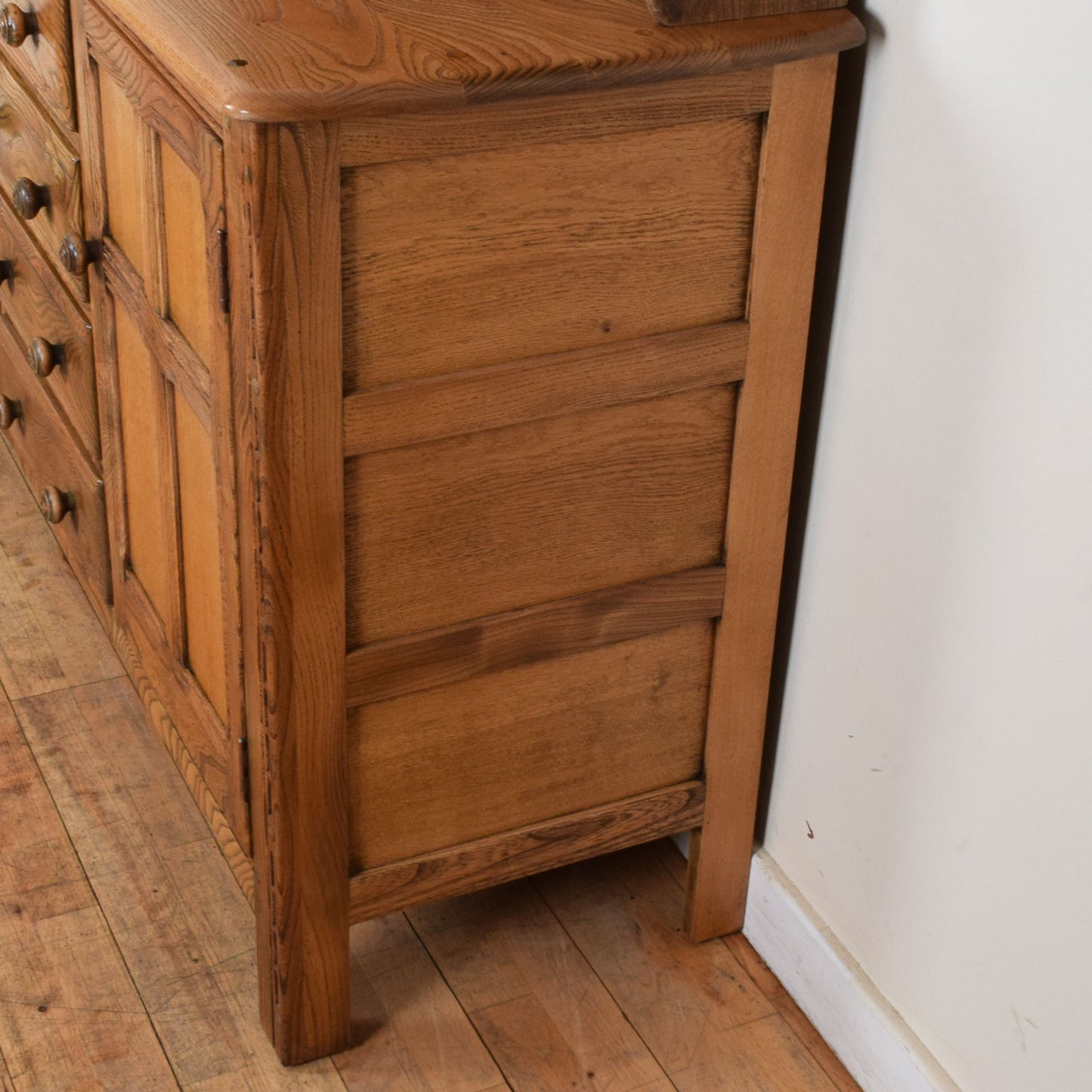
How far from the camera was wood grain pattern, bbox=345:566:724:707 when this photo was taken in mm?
1427

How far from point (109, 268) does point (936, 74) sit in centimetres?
84

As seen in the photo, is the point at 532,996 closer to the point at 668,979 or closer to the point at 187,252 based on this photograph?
the point at 668,979

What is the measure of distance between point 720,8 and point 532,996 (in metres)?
1.00

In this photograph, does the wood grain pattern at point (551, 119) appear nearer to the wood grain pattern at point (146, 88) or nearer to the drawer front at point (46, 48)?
the wood grain pattern at point (146, 88)

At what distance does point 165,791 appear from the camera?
1929 millimetres

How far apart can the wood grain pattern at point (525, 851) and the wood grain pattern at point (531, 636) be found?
20 centimetres

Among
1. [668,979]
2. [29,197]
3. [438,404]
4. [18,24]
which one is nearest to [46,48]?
[18,24]

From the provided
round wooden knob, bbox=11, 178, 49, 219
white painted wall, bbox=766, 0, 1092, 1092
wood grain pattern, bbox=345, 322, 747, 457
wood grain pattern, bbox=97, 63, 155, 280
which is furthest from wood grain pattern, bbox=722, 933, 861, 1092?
round wooden knob, bbox=11, 178, 49, 219

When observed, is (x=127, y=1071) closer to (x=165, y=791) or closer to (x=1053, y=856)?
(x=165, y=791)

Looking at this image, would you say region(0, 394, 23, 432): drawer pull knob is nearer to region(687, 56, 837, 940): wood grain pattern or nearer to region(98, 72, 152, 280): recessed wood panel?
region(98, 72, 152, 280): recessed wood panel

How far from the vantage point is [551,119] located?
1.26m

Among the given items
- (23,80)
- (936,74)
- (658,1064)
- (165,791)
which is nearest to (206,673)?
(165,791)

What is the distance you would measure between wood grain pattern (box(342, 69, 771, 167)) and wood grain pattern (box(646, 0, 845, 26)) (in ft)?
0.15

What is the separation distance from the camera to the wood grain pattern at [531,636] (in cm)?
143
